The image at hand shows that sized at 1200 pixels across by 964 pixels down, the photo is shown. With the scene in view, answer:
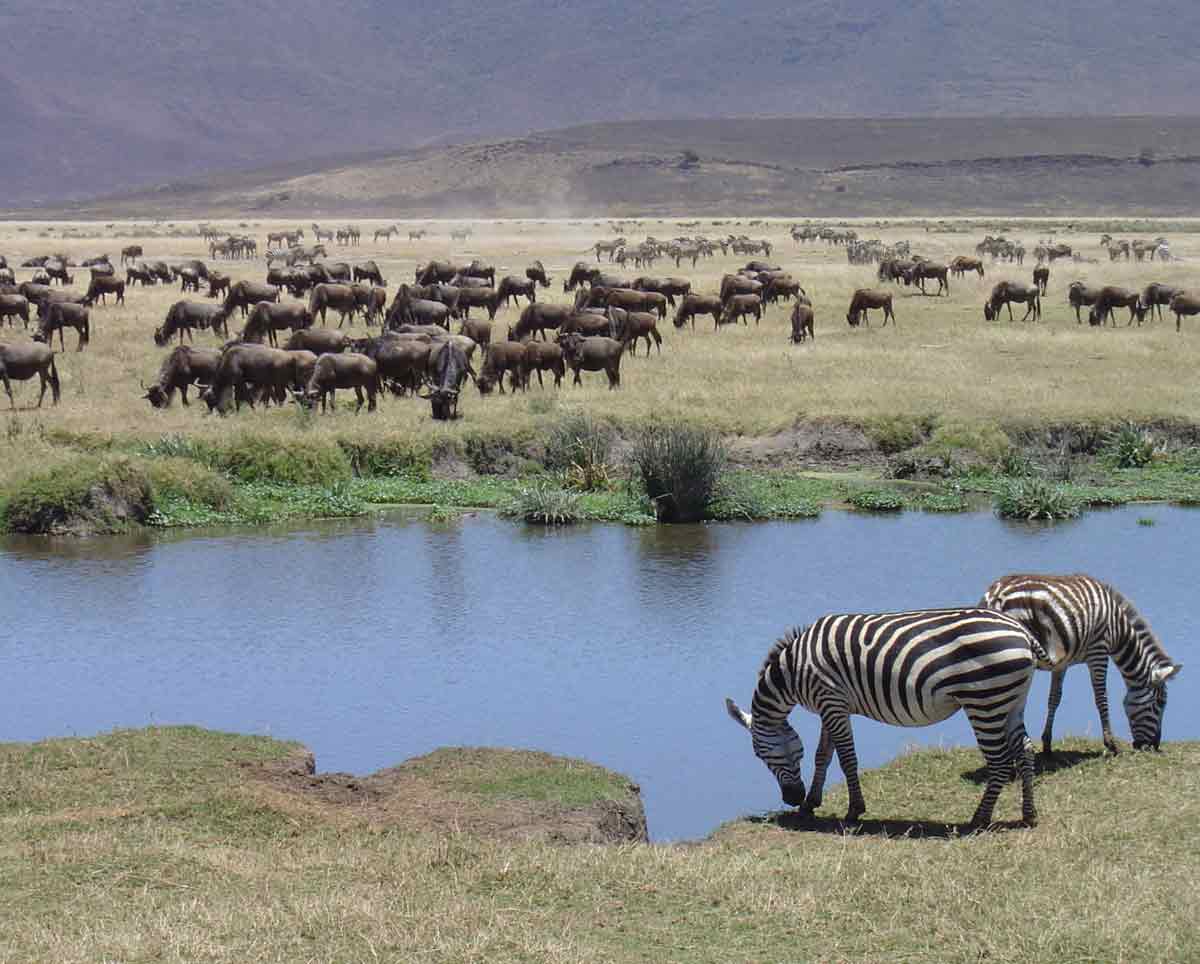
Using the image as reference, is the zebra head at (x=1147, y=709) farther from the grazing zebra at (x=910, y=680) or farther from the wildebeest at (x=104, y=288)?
the wildebeest at (x=104, y=288)

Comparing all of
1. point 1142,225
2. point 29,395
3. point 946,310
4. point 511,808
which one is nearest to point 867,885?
point 511,808

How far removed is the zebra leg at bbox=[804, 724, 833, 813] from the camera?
1065 centimetres

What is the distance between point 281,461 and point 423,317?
40.1 feet

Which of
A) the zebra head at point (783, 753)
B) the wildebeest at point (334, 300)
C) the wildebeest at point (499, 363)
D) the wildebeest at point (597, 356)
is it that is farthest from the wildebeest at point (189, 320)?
the zebra head at point (783, 753)

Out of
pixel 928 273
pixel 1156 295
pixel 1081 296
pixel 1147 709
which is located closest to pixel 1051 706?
pixel 1147 709

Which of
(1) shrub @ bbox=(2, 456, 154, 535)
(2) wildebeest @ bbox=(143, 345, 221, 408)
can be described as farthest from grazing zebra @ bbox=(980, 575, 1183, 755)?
(2) wildebeest @ bbox=(143, 345, 221, 408)

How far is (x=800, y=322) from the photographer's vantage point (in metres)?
35.5

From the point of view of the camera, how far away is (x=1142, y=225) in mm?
92375

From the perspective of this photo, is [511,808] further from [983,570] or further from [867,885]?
[983,570]

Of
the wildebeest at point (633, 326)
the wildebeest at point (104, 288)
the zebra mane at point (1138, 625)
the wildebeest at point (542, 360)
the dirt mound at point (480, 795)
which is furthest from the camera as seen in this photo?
the wildebeest at point (104, 288)

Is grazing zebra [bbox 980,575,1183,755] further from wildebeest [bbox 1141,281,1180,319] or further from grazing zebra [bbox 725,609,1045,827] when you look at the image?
wildebeest [bbox 1141,281,1180,319]

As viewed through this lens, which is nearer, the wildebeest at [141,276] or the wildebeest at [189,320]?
the wildebeest at [189,320]

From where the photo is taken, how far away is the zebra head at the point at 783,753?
10836mm

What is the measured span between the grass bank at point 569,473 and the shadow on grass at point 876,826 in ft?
37.1
